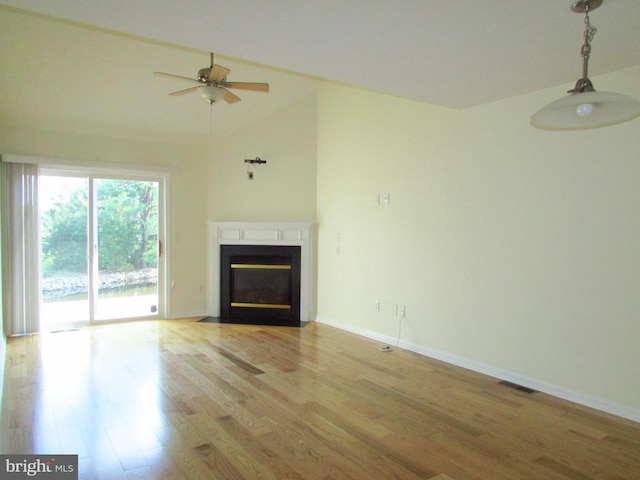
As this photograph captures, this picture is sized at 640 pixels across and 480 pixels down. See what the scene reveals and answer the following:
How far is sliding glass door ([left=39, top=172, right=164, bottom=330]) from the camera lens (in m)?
5.57

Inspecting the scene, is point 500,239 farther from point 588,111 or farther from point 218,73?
point 218,73

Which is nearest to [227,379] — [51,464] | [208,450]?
[208,450]

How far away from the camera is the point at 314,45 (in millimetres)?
2557

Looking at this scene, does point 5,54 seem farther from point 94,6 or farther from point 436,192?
point 436,192

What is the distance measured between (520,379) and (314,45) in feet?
10.1

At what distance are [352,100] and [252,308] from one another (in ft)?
Result: 10.6

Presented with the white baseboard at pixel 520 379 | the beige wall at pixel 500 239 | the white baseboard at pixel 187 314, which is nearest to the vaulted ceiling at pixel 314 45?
the beige wall at pixel 500 239

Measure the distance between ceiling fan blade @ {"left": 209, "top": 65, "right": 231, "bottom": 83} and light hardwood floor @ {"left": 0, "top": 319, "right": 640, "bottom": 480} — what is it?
256 centimetres

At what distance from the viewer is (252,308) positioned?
6.28 m

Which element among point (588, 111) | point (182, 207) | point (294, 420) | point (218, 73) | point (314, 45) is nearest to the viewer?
point (588, 111)

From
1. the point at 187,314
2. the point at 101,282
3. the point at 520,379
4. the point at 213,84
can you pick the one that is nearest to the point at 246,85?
the point at 213,84

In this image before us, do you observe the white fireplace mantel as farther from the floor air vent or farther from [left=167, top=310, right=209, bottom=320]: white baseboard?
the floor air vent

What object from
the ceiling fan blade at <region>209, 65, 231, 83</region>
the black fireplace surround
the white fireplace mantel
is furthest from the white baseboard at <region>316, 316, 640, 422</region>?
the ceiling fan blade at <region>209, 65, 231, 83</region>

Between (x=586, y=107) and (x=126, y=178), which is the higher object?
(x=126, y=178)
